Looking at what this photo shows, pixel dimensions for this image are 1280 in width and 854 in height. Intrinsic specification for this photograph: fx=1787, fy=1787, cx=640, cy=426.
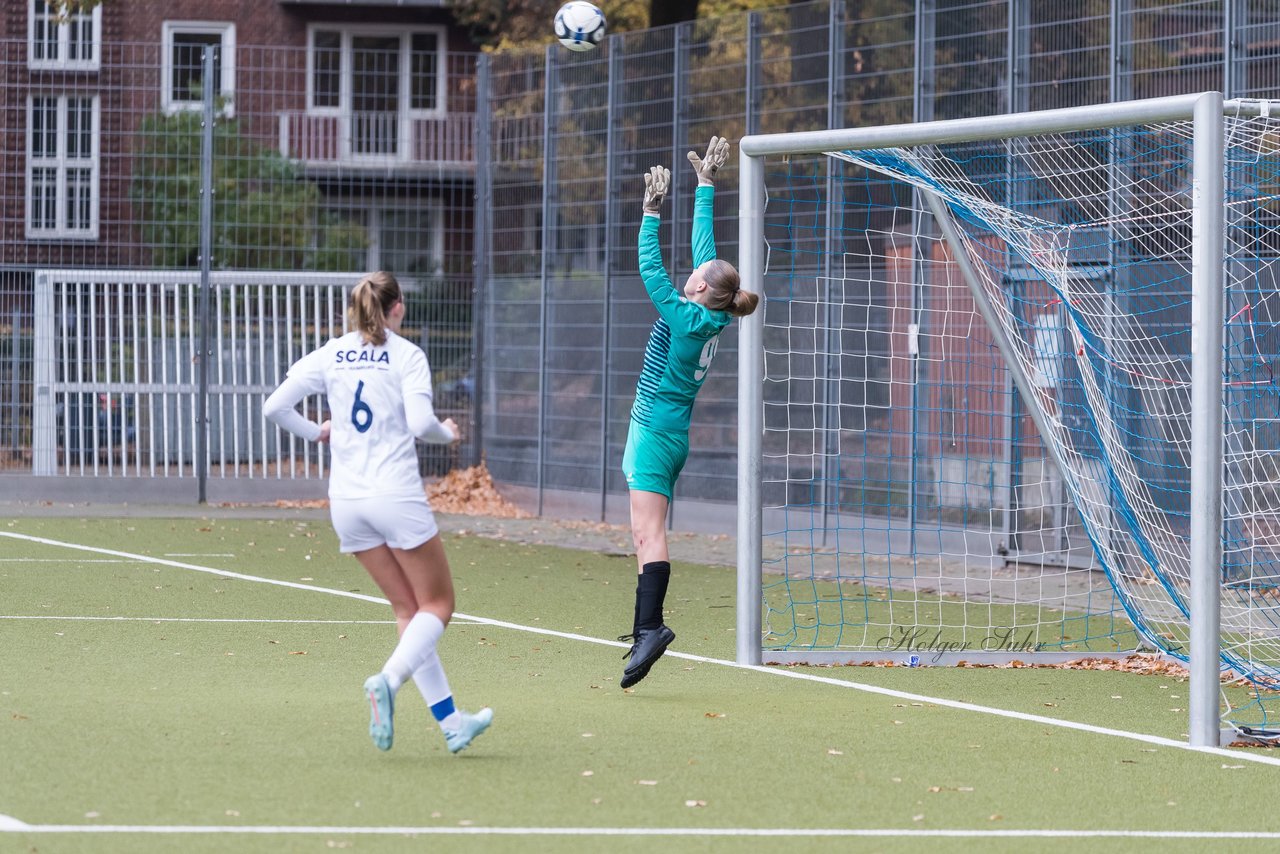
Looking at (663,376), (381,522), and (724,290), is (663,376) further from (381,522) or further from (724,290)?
(381,522)

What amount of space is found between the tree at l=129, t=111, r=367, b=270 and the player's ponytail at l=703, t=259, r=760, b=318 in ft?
37.0

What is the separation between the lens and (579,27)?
48.4 feet

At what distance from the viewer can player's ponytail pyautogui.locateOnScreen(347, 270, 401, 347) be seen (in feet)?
20.9

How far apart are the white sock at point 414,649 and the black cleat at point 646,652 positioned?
1618 millimetres

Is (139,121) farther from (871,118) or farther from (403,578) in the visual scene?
(403,578)

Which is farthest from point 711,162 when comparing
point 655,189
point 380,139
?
point 380,139

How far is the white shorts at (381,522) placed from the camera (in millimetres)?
6262

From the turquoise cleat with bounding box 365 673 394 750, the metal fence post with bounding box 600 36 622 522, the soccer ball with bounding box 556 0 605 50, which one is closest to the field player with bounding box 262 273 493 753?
the turquoise cleat with bounding box 365 673 394 750

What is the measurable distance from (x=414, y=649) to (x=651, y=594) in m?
1.87

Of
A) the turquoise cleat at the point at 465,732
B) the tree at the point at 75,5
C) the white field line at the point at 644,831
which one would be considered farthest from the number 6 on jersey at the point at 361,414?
the tree at the point at 75,5

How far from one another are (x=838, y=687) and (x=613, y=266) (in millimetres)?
9176

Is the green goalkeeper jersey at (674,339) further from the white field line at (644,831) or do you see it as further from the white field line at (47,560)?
the white field line at (47,560)

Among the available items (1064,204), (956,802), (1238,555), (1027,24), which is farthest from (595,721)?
(1027,24)

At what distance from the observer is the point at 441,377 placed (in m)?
18.9
